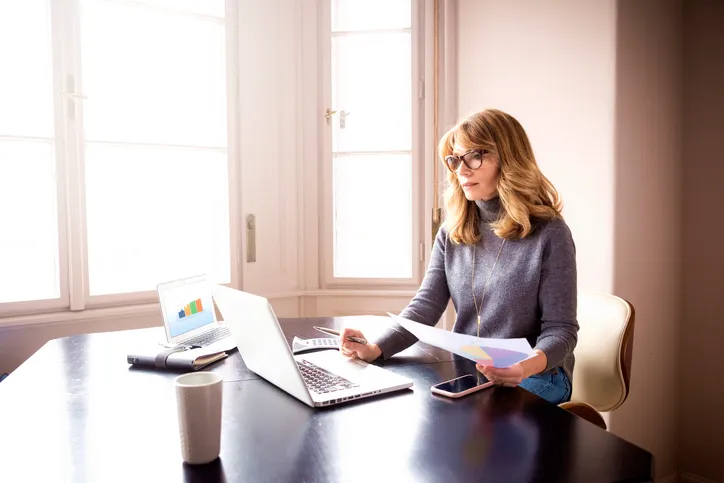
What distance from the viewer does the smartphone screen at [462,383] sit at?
1185 mm

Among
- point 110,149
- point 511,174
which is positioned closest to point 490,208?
point 511,174

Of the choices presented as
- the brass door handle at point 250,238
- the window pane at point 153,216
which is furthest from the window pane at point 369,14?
the brass door handle at point 250,238

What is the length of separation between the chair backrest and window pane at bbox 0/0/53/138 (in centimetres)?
217

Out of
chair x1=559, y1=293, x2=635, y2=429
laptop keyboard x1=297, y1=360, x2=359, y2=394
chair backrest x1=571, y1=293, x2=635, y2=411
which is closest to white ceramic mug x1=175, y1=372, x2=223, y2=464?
laptop keyboard x1=297, y1=360, x2=359, y2=394

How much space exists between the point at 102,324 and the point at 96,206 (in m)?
0.51

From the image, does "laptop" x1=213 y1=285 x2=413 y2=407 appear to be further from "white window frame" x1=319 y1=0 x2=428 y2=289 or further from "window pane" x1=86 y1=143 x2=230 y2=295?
"white window frame" x1=319 y1=0 x2=428 y2=289

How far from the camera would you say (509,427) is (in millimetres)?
991

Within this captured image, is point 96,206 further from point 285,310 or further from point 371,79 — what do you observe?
point 371,79

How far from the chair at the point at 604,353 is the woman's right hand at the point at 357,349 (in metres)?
0.58

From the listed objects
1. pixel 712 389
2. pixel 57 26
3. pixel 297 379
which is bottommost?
pixel 712 389

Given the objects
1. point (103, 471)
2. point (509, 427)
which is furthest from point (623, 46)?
point (103, 471)

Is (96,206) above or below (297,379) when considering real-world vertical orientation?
above

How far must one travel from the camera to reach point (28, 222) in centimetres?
229

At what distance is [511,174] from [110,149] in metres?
1.76
